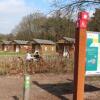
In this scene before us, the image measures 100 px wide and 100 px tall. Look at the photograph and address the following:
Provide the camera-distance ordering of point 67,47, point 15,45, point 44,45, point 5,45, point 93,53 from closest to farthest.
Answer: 1. point 93,53
2. point 67,47
3. point 44,45
4. point 15,45
5. point 5,45

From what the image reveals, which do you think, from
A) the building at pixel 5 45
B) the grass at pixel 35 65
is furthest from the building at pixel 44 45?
the grass at pixel 35 65

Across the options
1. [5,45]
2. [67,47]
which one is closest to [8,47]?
[5,45]

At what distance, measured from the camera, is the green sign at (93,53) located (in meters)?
10.8

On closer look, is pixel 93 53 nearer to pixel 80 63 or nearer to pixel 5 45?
pixel 80 63

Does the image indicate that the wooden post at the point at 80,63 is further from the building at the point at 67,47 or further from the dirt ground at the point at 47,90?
the building at the point at 67,47

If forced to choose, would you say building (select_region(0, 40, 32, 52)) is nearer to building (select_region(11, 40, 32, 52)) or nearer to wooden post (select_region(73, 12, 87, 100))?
building (select_region(11, 40, 32, 52))

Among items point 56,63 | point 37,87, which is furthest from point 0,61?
point 37,87

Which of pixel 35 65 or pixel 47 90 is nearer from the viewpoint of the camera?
pixel 47 90

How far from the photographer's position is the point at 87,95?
11.9m

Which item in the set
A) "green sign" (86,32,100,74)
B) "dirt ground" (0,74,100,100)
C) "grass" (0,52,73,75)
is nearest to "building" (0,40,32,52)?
"grass" (0,52,73,75)

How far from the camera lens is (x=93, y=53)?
36.1 ft

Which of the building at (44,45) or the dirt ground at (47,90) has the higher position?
the building at (44,45)

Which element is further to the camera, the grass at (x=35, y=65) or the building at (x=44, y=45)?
the building at (x=44, y=45)

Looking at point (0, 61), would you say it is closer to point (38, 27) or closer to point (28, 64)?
point (28, 64)
